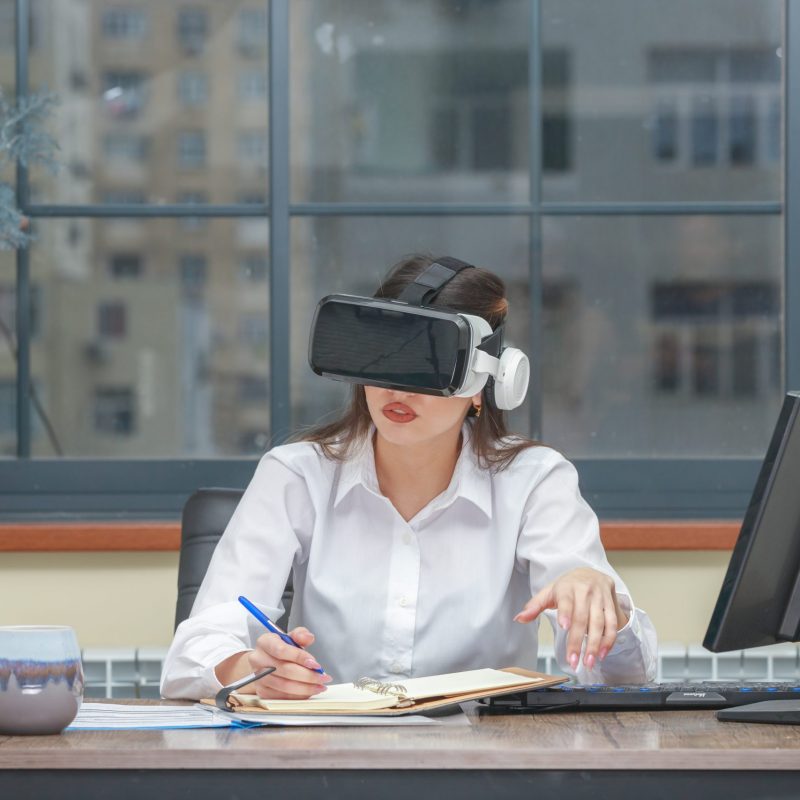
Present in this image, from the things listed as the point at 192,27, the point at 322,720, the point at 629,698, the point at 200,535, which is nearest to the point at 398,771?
the point at 322,720

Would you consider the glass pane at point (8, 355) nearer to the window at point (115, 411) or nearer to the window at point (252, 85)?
the window at point (115, 411)

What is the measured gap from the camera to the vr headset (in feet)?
4.62

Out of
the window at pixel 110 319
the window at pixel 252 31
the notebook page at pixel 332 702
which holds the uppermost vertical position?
the window at pixel 252 31

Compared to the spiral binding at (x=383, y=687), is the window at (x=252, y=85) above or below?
above

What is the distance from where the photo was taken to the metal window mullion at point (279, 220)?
114 inches

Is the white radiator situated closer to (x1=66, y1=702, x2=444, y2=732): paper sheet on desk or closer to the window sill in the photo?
the window sill

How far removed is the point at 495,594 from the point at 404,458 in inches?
9.6

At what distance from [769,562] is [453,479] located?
2.02 feet

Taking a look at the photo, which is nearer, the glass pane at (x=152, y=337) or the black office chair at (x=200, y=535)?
the black office chair at (x=200, y=535)

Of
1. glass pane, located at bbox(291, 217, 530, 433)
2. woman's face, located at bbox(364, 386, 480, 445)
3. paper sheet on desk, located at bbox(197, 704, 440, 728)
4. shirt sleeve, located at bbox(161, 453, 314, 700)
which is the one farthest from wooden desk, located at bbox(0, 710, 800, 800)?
glass pane, located at bbox(291, 217, 530, 433)

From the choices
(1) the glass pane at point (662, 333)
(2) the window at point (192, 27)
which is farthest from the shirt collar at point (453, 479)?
(2) the window at point (192, 27)

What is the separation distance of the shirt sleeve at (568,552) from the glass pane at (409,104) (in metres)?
1.26

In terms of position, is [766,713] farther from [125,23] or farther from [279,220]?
[125,23]

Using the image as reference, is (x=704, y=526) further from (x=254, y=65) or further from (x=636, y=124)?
(x=254, y=65)
